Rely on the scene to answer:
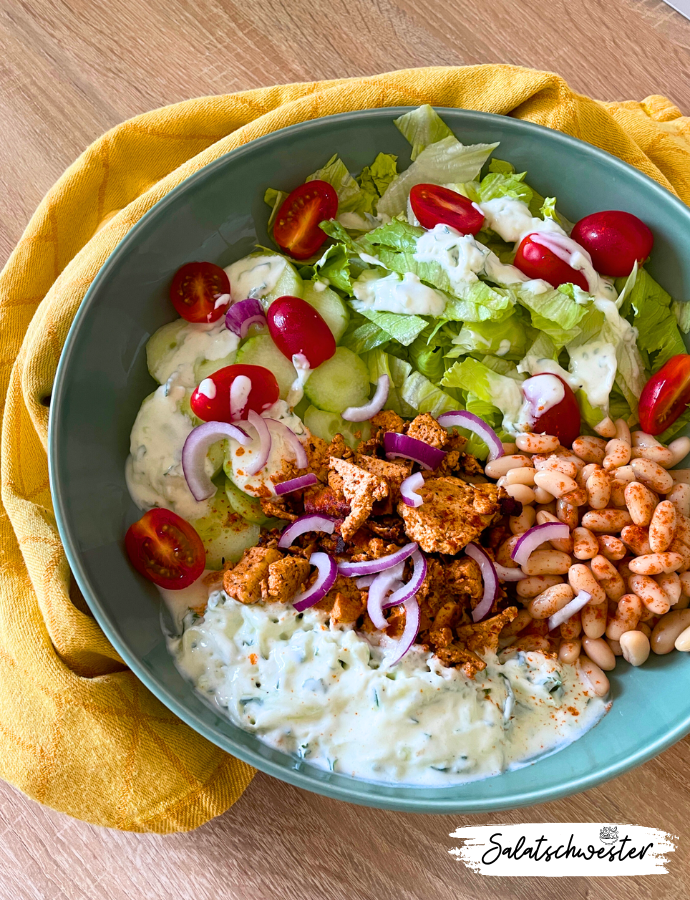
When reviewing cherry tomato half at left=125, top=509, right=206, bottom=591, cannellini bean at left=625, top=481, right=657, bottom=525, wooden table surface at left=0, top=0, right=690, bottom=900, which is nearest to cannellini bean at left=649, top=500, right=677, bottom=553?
cannellini bean at left=625, top=481, right=657, bottom=525

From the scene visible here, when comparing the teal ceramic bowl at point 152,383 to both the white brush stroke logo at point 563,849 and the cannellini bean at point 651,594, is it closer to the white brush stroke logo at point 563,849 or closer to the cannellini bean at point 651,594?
the cannellini bean at point 651,594

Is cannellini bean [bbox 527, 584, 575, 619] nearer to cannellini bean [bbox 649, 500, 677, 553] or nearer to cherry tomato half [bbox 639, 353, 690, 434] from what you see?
cannellini bean [bbox 649, 500, 677, 553]

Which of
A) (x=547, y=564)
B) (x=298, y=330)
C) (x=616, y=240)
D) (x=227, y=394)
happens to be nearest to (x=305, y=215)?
(x=298, y=330)

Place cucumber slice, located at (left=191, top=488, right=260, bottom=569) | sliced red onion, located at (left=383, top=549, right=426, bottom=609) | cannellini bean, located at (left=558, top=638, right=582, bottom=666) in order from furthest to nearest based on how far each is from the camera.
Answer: cucumber slice, located at (left=191, top=488, right=260, bottom=569), cannellini bean, located at (left=558, top=638, right=582, bottom=666), sliced red onion, located at (left=383, top=549, right=426, bottom=609)

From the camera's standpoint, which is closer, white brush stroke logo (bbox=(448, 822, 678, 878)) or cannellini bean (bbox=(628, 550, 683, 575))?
cannellini bean (bbox=(628, 550, 683, 575))

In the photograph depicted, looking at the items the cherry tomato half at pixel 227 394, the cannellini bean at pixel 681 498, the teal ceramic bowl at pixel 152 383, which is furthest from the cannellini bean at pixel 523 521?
the cherry tomato half at pixel 227 394

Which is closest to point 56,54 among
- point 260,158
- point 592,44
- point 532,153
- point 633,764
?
point 260,158

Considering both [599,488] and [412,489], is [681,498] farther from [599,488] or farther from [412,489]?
[412,489]
